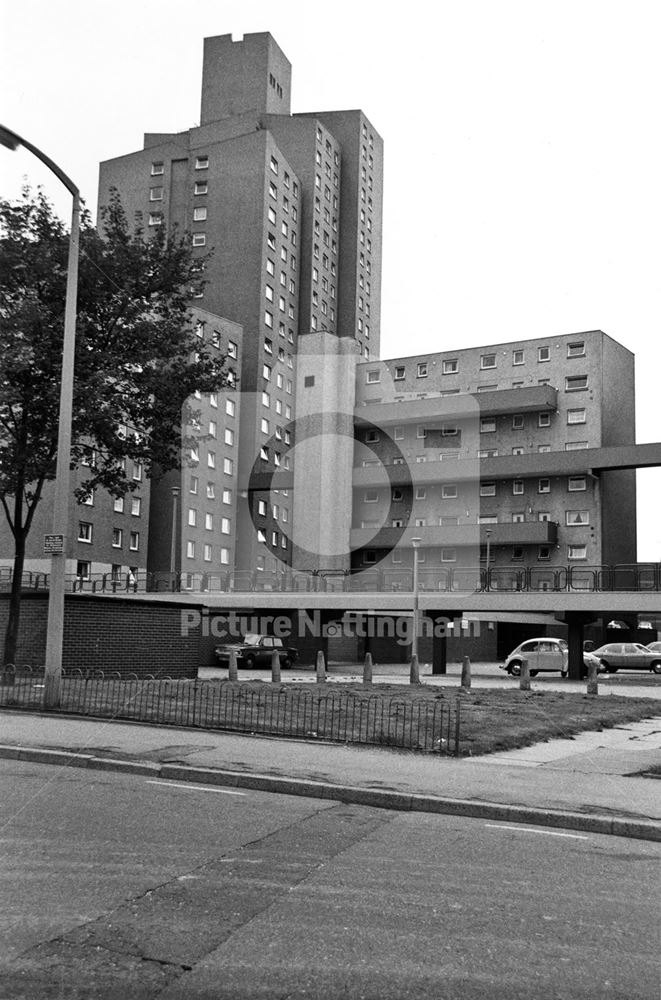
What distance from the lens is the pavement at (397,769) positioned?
838 centimetres

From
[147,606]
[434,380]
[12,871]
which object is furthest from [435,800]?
[434,380]

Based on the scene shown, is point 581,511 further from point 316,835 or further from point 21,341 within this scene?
point 316,835

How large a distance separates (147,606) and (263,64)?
74.2 meters

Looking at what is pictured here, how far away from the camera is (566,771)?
10.7 meters

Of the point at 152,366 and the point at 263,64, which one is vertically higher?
the point at 263,64

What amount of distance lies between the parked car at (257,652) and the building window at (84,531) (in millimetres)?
15172

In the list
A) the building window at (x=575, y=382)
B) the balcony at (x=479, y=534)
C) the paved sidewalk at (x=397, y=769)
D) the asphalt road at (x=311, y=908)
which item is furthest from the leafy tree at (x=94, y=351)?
the building window at (x=575, y=382)

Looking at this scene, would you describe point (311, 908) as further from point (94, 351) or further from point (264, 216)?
point (264, 216)

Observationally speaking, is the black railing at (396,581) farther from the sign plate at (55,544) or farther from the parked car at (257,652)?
the sign plate at (55,544)

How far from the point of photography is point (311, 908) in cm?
512

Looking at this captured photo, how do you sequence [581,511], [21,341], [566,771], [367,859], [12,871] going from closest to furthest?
[12,871], [367,859], [566,771], [21,341], [581,511]

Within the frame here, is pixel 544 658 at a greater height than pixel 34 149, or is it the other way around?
pixel 34 149

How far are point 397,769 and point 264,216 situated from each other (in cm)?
7128

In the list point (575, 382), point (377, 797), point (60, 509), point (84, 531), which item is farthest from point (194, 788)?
point (575, 382)
